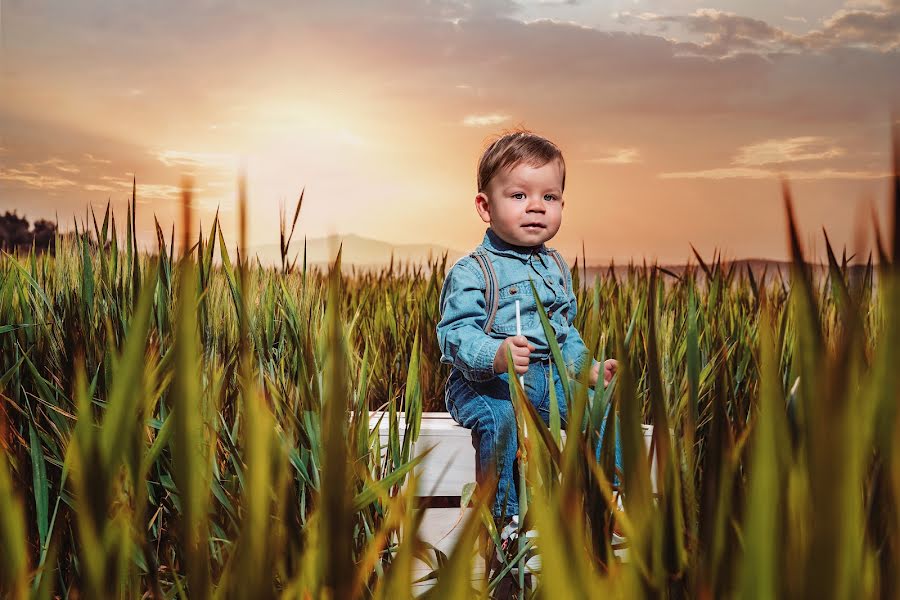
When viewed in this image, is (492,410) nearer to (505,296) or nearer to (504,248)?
(505,296)

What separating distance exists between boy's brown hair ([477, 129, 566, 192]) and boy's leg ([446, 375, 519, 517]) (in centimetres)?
49

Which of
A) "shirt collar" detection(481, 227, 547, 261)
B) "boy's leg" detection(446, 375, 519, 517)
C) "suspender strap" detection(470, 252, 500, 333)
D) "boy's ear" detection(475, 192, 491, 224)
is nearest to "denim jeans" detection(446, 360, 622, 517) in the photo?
"boy's leg" detection(446, 375, 519, 517)

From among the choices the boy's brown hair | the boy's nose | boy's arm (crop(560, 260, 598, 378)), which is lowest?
boy's arm (crop(560, 260, 598, 378))

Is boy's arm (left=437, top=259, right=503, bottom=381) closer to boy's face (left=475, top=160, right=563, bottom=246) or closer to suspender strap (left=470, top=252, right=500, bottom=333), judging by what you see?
suspender strap (left=470, top=252, right=500, bottom=333)

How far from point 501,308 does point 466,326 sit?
0.15 m

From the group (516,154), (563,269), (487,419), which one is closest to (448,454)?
(487,419)

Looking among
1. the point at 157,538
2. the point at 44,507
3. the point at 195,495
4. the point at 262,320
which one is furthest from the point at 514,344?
the point at 195,495

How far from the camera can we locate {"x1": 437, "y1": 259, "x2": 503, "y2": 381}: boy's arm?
1.59 m

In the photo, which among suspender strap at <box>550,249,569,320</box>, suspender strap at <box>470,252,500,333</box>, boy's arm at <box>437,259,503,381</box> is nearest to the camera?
boy's arm at <box>437,259,503,381</box>

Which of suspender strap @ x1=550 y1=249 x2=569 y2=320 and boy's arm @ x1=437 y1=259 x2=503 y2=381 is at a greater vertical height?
suspender strap @ x1=550 y1=249 x2=569 y2=320

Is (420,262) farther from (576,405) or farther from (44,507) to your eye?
(576,405)

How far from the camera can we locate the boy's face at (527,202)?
1.77 m

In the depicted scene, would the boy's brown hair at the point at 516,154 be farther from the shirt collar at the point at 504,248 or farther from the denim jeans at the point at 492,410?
the denim jeans at the point at 492,410

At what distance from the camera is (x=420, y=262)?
2.74 metres
